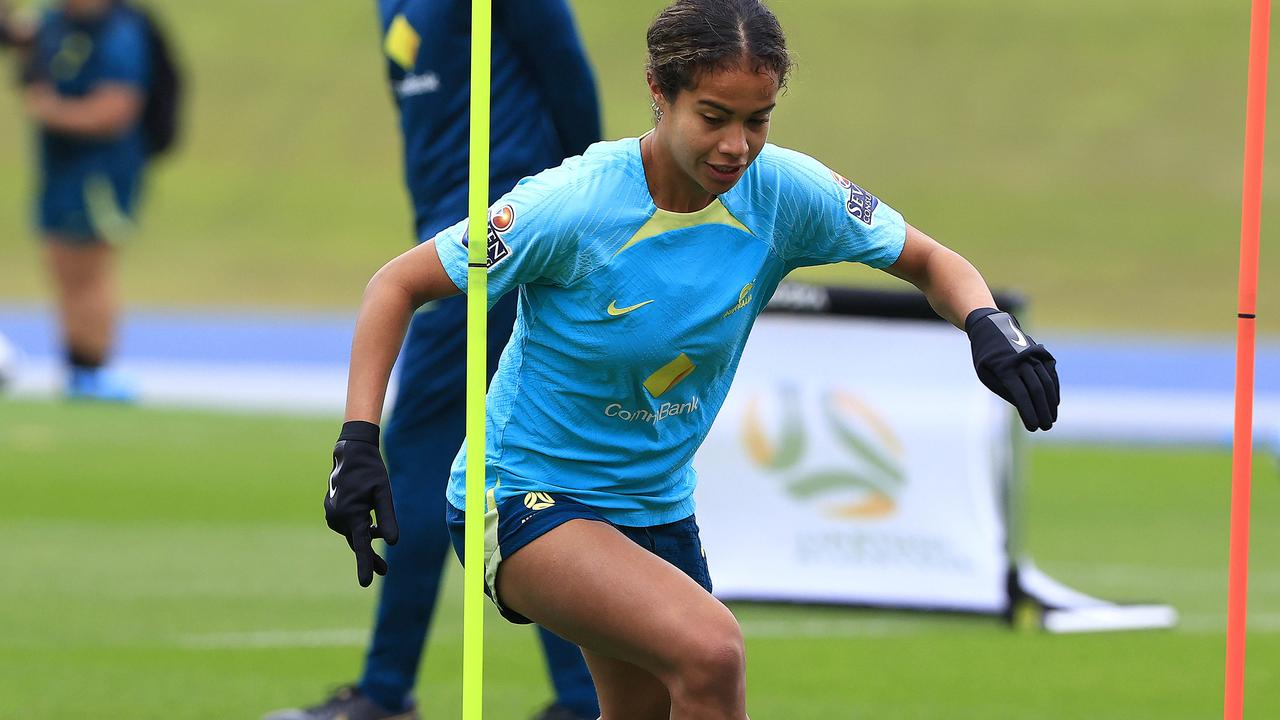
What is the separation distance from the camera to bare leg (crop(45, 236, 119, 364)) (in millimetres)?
14516

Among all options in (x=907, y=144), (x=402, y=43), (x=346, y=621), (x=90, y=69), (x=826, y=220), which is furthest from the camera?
(x=907, y=144)

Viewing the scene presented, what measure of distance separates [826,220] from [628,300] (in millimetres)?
462

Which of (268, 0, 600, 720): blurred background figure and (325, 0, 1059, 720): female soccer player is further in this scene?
(268, 0, 600, 720): blurred background figure

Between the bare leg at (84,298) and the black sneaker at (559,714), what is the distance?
9705 millimetres

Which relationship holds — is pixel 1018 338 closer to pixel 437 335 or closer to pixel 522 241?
pixel 522 241

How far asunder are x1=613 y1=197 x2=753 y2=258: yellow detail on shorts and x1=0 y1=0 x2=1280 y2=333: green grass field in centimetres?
1783

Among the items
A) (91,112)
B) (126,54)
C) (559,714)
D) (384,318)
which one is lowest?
(559,714)

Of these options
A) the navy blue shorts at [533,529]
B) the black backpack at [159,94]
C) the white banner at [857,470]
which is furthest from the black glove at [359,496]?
the black backpack at [159,94]

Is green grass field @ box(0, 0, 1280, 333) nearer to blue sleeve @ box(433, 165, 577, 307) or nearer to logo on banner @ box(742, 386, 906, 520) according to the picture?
logo on banner @ box(742, 386, 906, 520)

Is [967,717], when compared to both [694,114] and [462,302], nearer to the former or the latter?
[462,302]

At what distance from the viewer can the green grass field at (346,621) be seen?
643 cm

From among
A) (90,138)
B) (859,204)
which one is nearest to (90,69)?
(90,138)

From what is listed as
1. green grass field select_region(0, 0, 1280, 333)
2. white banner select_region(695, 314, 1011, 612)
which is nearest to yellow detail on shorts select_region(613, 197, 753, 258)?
white banner select_region(695, 314, 1011, 612)

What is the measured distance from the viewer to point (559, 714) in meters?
5.47
